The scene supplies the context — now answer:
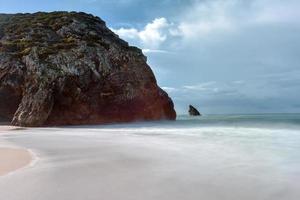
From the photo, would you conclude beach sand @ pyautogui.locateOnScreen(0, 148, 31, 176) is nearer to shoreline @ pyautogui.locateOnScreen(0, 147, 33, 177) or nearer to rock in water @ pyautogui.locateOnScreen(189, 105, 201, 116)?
shoreline @ pyautogui.locateOnScreen(0, 147, 33, 177)

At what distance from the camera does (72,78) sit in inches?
1380

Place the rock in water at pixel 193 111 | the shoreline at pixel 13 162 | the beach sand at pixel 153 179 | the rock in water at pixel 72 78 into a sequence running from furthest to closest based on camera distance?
the rock in water at pixel 193 111
the rock in water at pixel 72 78
the shoreline at pixel 13 162
the beach sand at pixel 153 179

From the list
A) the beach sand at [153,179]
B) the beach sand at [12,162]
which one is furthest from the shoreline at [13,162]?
the beach sand at [153,179]

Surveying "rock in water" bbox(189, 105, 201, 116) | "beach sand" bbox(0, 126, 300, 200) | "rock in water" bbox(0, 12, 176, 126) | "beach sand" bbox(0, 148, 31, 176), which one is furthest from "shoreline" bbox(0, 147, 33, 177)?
"rock in water" bbox(189, 105, 201, 116)

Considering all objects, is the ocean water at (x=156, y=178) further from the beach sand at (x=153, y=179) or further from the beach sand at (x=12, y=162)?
the beach sand at (x=12, y=162)

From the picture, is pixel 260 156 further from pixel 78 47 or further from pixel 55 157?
pixel 78 47

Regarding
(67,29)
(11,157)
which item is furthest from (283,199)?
(67,29)

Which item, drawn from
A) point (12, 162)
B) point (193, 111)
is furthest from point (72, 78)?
point (193, 111)

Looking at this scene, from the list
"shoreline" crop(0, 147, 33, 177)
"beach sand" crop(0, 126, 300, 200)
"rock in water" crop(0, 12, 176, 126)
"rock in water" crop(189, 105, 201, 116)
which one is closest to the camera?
"beach sand" crop(0, 126, 300, 200)

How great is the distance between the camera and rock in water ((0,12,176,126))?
33.4 metres

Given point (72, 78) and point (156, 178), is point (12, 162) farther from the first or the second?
point (72, 78)

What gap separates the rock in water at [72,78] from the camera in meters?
33.4

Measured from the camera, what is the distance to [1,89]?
1382 inches

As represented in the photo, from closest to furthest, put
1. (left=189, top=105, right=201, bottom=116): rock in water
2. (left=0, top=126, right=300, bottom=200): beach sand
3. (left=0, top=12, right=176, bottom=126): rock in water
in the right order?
(left=0, top=126, right=300, bottom=200): beach sand → (left=0, top=12, right=176, bottom=126): rock in water → (left=189, top=105, right=201, bottom=116): rock in water
